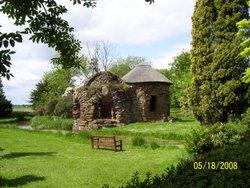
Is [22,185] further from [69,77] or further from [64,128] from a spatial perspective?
[69,77]

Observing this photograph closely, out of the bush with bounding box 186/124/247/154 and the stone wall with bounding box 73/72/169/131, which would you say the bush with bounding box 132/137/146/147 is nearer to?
the bush with bounding box 186/124/247/154

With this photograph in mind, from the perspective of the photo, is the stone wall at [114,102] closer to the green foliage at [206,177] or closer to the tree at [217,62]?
the tree at [217,62]

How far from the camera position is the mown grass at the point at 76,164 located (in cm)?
1002

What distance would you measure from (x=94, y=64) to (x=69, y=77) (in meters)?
4.50

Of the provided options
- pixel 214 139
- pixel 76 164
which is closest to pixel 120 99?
pixel 76 164

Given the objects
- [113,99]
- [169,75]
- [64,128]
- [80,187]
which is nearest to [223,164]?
[80,187]

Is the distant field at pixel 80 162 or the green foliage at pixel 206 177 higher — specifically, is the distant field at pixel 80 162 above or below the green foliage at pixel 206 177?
below

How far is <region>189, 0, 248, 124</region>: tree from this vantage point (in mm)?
14633

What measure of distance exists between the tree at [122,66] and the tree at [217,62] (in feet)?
155

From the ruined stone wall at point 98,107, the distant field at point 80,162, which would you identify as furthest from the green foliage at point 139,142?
the ruined stone wall at point 98,107

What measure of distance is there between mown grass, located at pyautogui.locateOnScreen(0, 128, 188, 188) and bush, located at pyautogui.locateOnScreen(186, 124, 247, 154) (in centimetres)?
56

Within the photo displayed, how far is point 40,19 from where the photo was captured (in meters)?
3.77

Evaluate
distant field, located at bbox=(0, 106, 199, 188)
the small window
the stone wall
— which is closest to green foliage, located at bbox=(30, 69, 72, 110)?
the small window

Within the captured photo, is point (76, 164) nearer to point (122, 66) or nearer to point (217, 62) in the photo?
point (217, 62)
